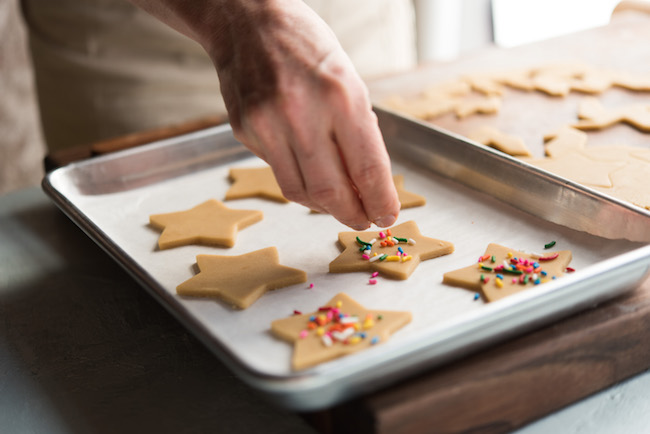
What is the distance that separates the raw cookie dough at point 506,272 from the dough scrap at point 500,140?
1.14 feet

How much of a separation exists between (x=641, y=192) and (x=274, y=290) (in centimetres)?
59

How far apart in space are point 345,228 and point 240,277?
Result: 220mm

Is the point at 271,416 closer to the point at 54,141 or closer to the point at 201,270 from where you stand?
the point at 201,270

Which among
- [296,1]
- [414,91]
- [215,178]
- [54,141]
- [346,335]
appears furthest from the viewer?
[54,141]

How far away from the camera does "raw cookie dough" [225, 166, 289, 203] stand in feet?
3.91

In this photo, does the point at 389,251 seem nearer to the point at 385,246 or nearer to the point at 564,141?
the point at 385,246

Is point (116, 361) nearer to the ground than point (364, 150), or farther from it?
nearer to the ground

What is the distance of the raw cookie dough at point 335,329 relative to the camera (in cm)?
74

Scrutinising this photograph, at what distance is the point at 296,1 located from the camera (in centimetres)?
91

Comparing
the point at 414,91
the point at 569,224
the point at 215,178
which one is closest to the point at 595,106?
the point at 414,91

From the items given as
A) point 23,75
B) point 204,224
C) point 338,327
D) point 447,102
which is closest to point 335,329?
point 338,327

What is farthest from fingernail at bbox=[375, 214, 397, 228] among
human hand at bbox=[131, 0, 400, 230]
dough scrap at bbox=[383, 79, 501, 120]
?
dough scrap at bbox=[383, 79, 501, 120]

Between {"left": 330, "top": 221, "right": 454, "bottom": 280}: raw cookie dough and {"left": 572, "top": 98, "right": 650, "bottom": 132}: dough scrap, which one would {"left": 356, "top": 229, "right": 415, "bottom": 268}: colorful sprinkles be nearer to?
{"left": 330, "top": 221, "right": 454, "bottom": 280}: raw cookie dough

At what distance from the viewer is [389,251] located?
0.99 meters
